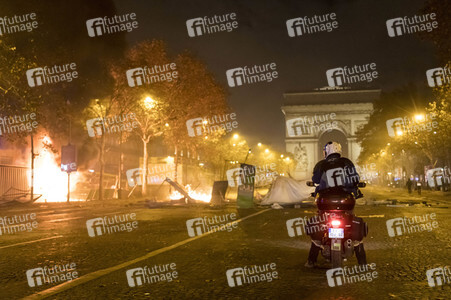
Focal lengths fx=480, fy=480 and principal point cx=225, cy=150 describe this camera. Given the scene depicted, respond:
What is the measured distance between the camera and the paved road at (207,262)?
5.46 metres

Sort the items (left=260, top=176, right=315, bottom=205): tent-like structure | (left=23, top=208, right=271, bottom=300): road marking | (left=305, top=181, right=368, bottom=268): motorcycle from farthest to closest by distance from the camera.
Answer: (left=260, top=176, right=315, bottom=205): tent-like structure
(left=305, top=181, right=368, bottom=268): motorcycle
(left=23, top=208, right=271, bottom=300): road marking

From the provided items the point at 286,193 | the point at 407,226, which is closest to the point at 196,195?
the point at 286,193

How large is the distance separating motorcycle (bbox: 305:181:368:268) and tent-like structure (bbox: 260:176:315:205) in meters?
16.5

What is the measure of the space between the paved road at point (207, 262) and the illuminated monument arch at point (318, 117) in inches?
2986

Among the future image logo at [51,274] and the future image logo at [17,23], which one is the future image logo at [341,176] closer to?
the future image logo at [51,274]

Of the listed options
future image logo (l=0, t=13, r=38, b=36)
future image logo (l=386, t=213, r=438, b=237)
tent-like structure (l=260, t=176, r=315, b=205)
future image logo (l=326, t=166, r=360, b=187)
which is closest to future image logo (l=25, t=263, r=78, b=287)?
future image logo (l=326, t=166, r=360, b=187)

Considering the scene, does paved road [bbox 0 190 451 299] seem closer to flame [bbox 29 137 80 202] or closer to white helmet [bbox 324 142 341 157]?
white helmet [bbox 324 142 341 157]

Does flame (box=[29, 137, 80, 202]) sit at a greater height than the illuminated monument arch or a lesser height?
lesser

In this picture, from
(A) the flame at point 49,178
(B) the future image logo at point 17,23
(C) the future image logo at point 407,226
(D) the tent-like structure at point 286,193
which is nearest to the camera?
(C) the future image logo at point 407,226

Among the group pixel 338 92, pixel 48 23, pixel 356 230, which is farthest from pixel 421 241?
pixel 338 92

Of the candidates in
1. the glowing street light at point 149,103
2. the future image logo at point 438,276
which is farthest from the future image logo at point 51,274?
the glowing street light at point 149,103

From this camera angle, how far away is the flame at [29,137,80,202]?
35188 millimetres

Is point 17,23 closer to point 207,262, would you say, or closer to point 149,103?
point 149,103

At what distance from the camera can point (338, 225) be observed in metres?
6.33
